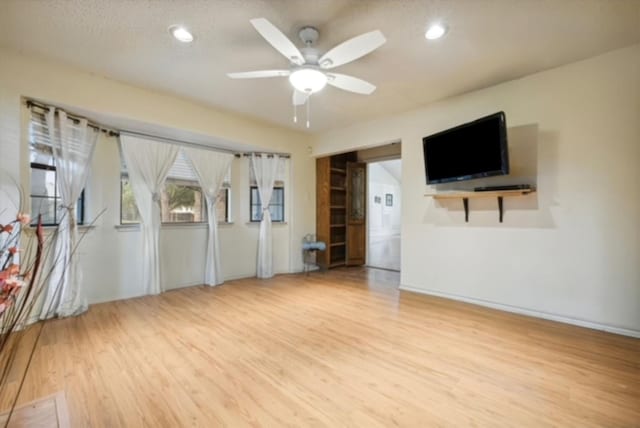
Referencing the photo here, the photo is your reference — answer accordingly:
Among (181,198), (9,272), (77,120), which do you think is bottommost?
(9,272)

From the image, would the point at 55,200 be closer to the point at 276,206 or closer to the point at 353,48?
the point at 276,206

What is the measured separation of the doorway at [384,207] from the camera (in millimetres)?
8422

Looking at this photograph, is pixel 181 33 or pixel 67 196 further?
pixel 67 196

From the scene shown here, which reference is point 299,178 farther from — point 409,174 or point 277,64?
point 277,64

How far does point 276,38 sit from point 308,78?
475 millimetres

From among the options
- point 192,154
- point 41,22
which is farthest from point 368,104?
point 41,22

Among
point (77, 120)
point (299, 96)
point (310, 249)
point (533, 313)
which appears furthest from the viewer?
point (310, 249)

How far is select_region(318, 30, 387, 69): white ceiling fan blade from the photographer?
2.16m

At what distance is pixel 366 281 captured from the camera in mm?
5215

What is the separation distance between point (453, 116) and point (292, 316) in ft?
10.8

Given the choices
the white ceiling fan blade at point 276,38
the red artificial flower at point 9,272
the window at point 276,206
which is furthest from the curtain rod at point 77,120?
the red artificial flower at point 9,272

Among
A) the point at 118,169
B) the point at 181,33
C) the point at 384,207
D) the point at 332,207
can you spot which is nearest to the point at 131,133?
the point at 118,169

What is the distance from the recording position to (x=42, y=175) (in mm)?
3504

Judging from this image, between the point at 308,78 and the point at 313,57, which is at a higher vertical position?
the point at 313,57
